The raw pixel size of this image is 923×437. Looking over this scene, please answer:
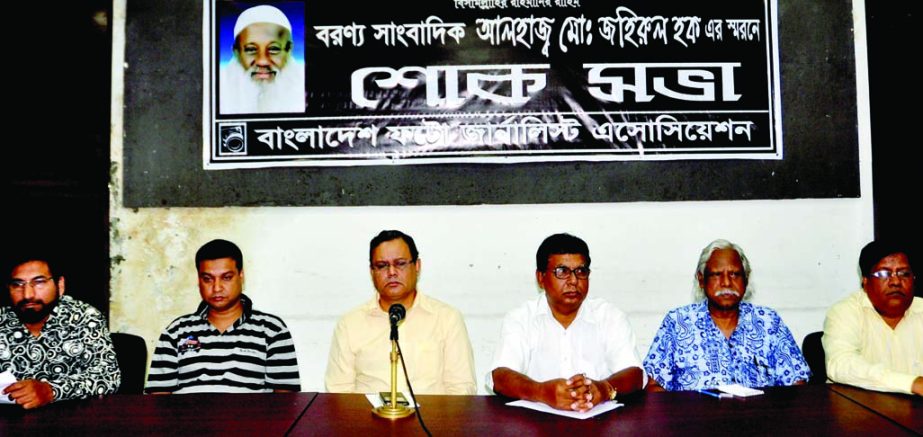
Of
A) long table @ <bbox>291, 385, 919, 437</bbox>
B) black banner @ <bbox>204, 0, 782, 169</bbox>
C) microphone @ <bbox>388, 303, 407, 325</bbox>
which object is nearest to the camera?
long table @ <bbox>291, 385, 919, 437</bbox>

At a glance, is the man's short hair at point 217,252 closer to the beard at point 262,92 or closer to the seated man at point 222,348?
the seated man at point 222,348

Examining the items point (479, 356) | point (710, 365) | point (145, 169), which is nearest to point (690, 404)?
point (710, 365)

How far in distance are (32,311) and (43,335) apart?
0.10m

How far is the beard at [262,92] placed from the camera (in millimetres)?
4043

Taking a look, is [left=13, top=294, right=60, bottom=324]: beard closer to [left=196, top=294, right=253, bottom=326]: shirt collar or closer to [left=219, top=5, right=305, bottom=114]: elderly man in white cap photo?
[left=196, top=294, right=253, bottom=326]: shirt collar

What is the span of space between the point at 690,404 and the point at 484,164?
6.54 feet

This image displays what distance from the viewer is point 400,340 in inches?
125

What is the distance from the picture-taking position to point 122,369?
3.04 m

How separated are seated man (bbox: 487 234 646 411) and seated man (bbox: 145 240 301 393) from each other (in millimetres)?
912

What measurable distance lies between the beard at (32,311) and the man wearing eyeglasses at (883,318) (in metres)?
2.96

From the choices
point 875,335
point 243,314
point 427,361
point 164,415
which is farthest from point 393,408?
point 875,335

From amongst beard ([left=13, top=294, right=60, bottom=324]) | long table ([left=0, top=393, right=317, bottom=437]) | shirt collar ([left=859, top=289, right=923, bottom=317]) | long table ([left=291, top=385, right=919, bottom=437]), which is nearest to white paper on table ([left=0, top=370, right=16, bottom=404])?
long table ([left=0, top=393, right=317, bottom=437])

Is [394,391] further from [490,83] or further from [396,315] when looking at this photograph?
[490,83]

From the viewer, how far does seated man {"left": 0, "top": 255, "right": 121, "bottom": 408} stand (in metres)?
2.76
